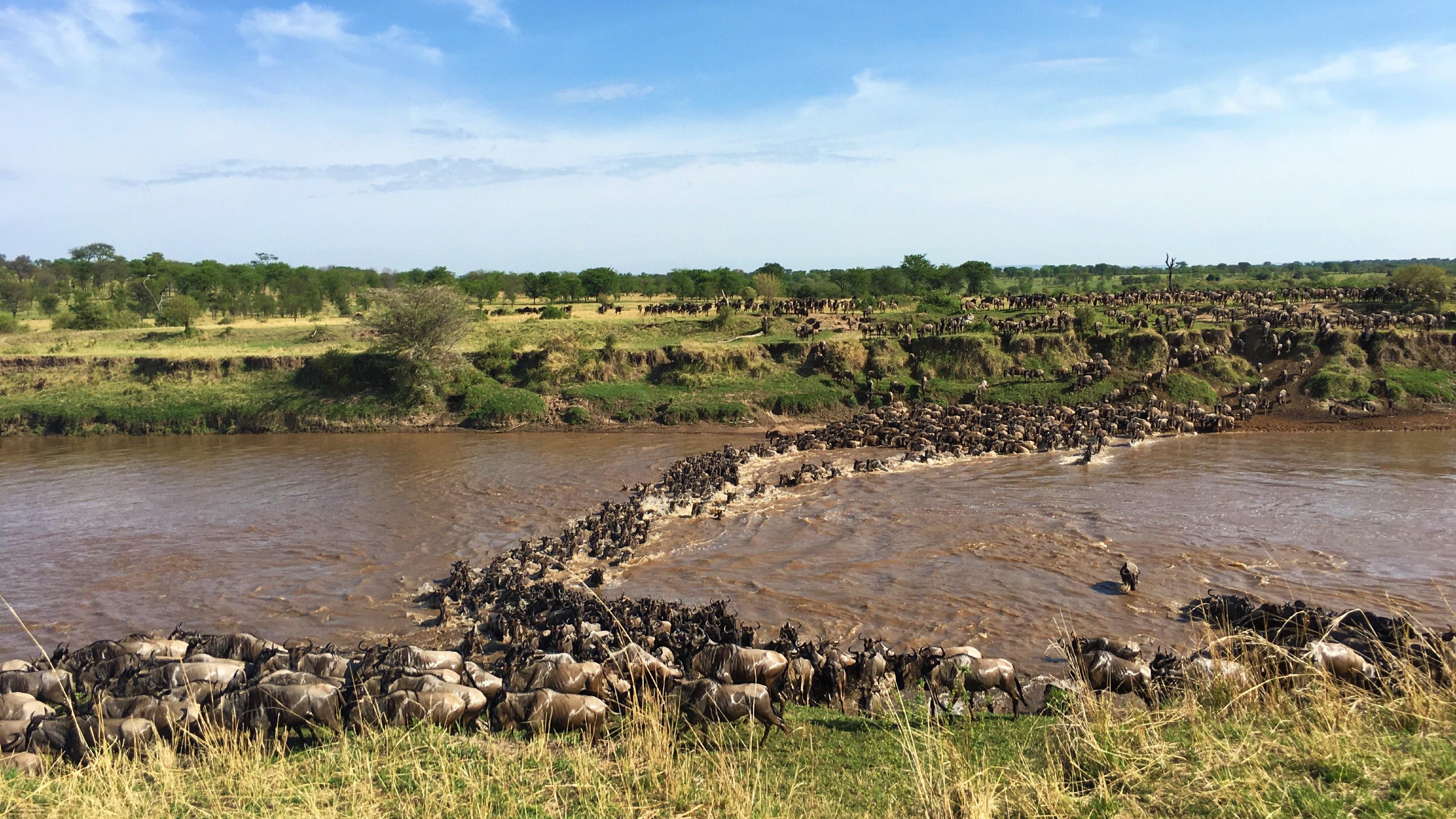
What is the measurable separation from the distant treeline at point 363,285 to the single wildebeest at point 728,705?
42.1m

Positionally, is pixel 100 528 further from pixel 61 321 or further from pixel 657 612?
pixel 61 321

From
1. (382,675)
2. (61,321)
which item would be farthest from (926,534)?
(61,321)

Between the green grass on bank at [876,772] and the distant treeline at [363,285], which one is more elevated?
the distant treeline at [363,285]

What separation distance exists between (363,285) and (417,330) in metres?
44.8

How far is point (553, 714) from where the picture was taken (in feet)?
27.2

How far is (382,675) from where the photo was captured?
892 cm

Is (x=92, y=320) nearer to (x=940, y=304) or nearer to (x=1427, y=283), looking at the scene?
(x=940, y=304)

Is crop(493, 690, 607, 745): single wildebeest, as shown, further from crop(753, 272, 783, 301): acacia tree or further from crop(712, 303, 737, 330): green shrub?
crop(753, 272, 783, 301): acacia tree

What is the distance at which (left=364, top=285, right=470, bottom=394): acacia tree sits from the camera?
3191cm

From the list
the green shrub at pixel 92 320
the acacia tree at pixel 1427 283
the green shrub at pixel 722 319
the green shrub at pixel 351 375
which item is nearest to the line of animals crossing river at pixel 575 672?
the green shrub at pixel 351 375

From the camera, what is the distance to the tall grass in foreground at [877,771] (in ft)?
18.5

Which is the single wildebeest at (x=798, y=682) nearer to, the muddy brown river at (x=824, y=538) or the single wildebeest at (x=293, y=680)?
the muddy brown river at (x=824, y=538)

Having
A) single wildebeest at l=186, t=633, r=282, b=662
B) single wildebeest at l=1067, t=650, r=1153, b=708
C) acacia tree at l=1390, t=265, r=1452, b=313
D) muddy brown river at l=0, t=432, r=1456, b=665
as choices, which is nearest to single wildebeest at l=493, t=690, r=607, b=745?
single wildebeest at l=186, t=633, r=282, b=662

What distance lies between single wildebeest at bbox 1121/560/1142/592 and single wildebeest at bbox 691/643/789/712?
6366 mm
